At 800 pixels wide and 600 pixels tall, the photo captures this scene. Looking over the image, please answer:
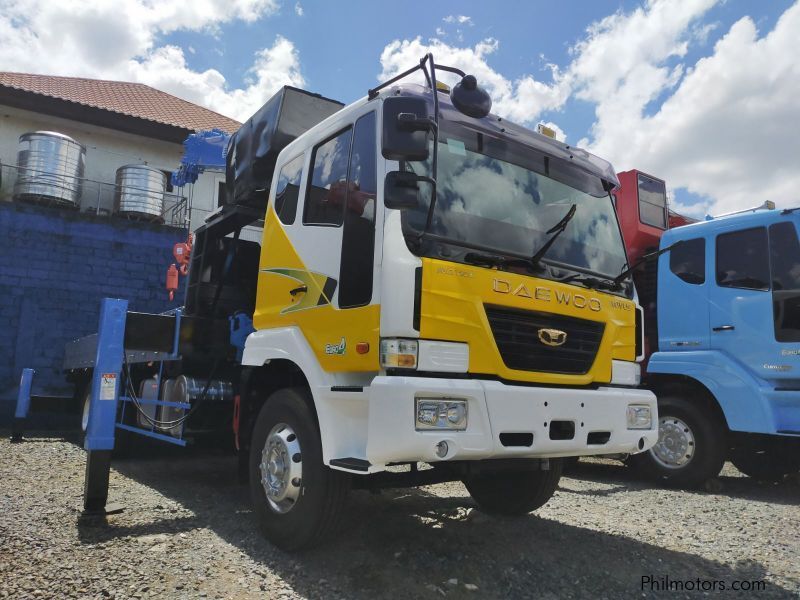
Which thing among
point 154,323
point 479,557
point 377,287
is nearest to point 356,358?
point 377,287

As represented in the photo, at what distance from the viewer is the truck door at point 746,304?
5.66m

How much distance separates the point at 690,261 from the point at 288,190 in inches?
176

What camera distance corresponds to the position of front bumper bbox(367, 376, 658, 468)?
114 inches

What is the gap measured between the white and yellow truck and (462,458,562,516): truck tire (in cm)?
2

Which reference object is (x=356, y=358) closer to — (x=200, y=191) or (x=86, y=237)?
(x=86, y=237)

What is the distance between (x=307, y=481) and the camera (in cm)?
351

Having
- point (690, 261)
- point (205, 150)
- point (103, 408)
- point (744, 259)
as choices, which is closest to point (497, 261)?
point (103, 408)

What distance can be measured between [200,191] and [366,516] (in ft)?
37.9

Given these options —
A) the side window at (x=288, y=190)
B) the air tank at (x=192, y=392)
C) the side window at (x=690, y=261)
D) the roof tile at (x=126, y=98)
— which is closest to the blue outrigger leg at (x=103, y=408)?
the air tank at (x=192, y=392)

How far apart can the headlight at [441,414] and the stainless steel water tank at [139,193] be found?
11898mm

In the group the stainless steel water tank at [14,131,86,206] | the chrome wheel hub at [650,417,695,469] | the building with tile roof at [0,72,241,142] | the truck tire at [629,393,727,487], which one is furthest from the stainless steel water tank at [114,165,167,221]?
the chrome wheel hub at [650,417,695,469]

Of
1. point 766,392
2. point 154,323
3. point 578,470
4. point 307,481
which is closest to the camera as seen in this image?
point 307,481

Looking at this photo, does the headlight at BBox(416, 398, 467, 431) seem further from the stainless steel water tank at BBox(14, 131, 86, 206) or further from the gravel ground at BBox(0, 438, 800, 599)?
Result: the stainless steel water tank at BBox(14, 131, 86, 206)

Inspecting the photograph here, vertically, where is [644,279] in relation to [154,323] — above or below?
above
